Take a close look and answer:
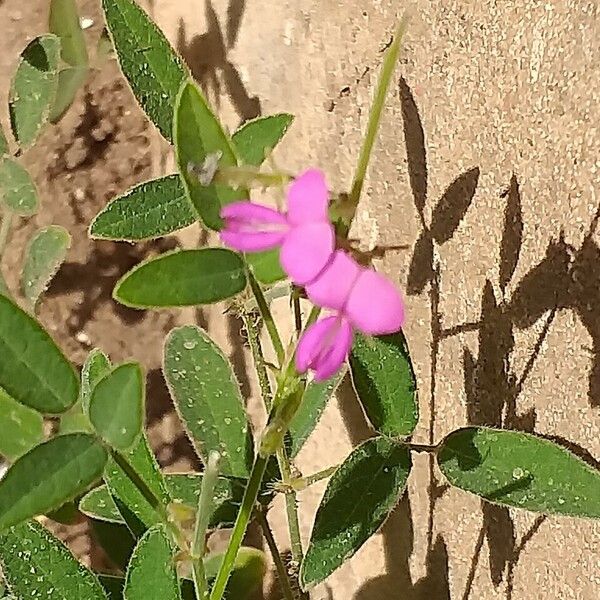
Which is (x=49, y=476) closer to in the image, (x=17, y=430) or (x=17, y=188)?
(x=17, y=430)

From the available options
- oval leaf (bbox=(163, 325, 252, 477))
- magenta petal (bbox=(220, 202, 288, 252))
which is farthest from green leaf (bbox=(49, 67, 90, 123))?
magenta petal (bbox=(220, 202, 288, 252))

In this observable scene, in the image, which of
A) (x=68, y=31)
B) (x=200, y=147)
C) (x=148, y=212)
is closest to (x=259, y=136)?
(x=148, y=212)

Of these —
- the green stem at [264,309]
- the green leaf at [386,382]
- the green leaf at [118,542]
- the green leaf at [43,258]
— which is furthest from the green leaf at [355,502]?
the green leaf at [43,258]

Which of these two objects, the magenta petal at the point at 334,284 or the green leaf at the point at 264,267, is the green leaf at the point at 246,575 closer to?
the green leaf at the point at 264,267

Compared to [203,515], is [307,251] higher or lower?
higher

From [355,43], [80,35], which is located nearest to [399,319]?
[355,43]

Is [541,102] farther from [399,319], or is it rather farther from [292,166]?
[292,166]
